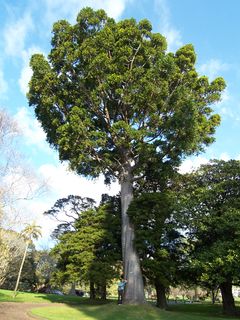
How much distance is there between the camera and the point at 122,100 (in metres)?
21.5

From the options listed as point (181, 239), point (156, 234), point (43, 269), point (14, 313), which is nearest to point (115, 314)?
point (14, 313)

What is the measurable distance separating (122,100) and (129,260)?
30.9 feet

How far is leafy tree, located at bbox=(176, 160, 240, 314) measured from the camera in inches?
734

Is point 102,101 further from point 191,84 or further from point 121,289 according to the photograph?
point 121,289

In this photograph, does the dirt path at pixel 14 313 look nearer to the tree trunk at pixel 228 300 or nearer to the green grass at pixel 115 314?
the green grass at pixel 115 314

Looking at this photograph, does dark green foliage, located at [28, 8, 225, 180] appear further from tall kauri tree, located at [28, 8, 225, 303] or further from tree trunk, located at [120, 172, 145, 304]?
tree trunk, located at [120, 172, 145, 304]

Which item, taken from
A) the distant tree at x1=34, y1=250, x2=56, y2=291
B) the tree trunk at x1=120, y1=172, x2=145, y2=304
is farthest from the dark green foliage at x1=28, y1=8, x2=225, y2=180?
the distant tree at x1=34, y1=250, x2=56, y2=291

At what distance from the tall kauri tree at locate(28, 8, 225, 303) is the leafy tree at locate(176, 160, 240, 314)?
7.44 feet

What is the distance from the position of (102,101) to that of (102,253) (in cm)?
1019

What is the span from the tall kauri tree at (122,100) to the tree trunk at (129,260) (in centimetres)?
5

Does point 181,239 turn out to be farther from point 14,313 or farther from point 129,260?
point 14,313

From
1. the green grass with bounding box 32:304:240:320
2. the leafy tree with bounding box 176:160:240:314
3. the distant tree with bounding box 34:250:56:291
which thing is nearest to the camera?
the green grass with bounding box 32:304:240:320

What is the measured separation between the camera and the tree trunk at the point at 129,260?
63.1 feet

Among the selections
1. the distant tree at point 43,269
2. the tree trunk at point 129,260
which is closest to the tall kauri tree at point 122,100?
the tree trunk at point 129,260
